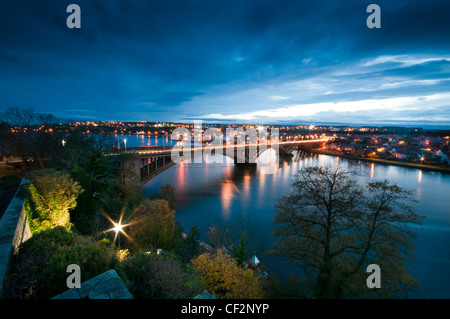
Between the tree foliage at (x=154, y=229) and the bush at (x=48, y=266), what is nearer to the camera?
the bush at (x=48, y=266)

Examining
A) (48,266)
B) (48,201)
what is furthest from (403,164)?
(48,266)

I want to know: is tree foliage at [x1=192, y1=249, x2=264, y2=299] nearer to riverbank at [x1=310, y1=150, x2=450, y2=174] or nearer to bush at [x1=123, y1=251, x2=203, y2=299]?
bush at [x1=123, y1=251, x2=203, y2=299]

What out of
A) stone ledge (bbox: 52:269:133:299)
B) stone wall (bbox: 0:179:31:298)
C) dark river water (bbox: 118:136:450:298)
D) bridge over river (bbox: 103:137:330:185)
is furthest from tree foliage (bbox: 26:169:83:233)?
dark river water (bbox: 118:136:450:298)

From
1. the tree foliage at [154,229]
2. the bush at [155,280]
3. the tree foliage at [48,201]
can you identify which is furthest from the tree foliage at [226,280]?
the tree foliage at [48,201]

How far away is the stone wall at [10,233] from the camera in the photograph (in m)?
4.61

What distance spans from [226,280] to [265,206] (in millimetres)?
14643

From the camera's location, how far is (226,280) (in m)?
6.97

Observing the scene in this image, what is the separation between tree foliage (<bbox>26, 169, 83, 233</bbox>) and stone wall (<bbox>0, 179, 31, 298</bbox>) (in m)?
0.63

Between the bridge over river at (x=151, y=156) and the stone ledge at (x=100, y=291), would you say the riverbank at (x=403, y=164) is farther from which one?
the stone ledge at (x=100, y=291)

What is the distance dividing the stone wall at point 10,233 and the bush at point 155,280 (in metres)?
2.44

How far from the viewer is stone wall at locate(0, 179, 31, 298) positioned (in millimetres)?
4611
